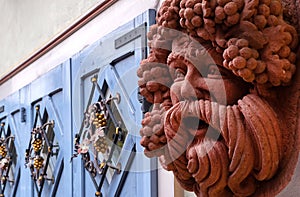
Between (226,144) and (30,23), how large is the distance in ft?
5.88

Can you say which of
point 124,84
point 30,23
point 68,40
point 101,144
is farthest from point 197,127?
point 30,23

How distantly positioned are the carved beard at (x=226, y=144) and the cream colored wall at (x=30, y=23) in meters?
0.98

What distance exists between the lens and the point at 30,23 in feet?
7.50

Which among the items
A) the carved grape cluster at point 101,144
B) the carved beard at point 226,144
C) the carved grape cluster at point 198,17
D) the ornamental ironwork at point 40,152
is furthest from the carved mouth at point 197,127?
the ornamental ironwork at point 40,152

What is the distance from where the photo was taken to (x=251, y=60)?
0.60 m

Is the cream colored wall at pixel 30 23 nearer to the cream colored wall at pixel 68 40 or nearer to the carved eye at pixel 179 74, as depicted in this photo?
the cream colored wall at pixel 68 40

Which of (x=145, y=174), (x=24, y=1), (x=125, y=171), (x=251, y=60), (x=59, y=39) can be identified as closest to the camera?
(x=251, y=60)

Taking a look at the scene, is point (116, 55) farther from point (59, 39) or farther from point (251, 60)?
point (251, 60)

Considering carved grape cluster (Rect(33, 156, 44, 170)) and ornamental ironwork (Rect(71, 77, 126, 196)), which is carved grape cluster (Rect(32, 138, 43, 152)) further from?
ornamental ironwork (Rect(71, 77, 126, 196))

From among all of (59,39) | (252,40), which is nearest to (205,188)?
(252,40)

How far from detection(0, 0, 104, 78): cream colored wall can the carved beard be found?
38.7 inches

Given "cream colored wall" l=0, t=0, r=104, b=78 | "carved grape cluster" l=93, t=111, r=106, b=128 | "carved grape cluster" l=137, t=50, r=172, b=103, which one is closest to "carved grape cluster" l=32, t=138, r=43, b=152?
"cream colored wall" l=0, t=0, r=104, b=78

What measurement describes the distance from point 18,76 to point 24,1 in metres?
0.33

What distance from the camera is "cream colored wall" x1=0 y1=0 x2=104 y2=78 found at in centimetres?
188
